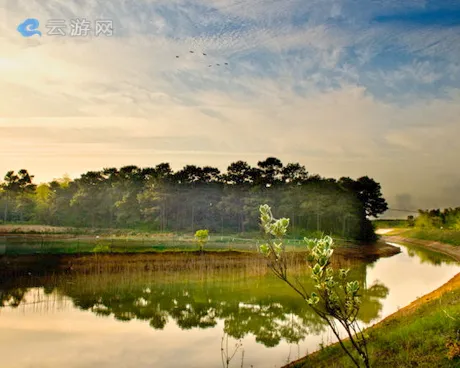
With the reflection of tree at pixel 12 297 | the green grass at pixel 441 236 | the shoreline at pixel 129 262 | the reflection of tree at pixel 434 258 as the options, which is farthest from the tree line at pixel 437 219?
the reflection of tree at pixel 12 297

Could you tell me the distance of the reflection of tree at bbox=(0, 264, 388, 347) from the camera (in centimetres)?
2409

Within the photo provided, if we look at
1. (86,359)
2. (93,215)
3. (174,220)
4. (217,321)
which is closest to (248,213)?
(174,220)

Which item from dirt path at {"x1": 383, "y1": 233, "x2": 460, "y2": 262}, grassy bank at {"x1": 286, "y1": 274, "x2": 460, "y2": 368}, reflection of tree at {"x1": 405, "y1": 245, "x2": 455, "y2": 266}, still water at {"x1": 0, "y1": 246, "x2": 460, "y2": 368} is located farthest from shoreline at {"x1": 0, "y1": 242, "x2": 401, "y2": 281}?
dirt path at {"x1": 383, "y1": 233, "x2": 460, "y2": 262}

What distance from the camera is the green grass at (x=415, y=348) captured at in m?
12.0

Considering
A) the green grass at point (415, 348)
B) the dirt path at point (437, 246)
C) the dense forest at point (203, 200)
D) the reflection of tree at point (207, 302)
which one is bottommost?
the dirt path at point (437, 246)

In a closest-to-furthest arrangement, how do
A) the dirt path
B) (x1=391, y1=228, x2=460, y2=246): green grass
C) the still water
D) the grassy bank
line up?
the grassy bank → the still water → the dirt path → (x1=391, y1=228, x2=460, y2=246): green grass

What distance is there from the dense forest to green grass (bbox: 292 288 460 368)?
270 ft

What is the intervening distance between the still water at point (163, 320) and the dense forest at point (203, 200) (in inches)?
2450

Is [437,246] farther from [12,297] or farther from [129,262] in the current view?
[12,297]

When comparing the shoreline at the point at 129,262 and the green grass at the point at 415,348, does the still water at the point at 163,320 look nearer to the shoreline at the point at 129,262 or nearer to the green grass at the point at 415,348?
the shoreline at the point at 129,262

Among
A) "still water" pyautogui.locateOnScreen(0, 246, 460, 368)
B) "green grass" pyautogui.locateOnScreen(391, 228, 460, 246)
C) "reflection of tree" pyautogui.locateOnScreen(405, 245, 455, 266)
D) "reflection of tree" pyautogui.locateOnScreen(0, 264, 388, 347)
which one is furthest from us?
"green grass" pyautogui.locateOnScreen(391, 228, 460, 246)

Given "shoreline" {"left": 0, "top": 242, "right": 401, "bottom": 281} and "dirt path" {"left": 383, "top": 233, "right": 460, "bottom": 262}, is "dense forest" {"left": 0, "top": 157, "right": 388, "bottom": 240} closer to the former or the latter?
"dirt path" {"left": 383, "top": 233, "right": 460, "bottom": 262}

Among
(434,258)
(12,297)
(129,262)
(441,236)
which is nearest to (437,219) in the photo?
(441,236)

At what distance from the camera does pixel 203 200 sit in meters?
110
